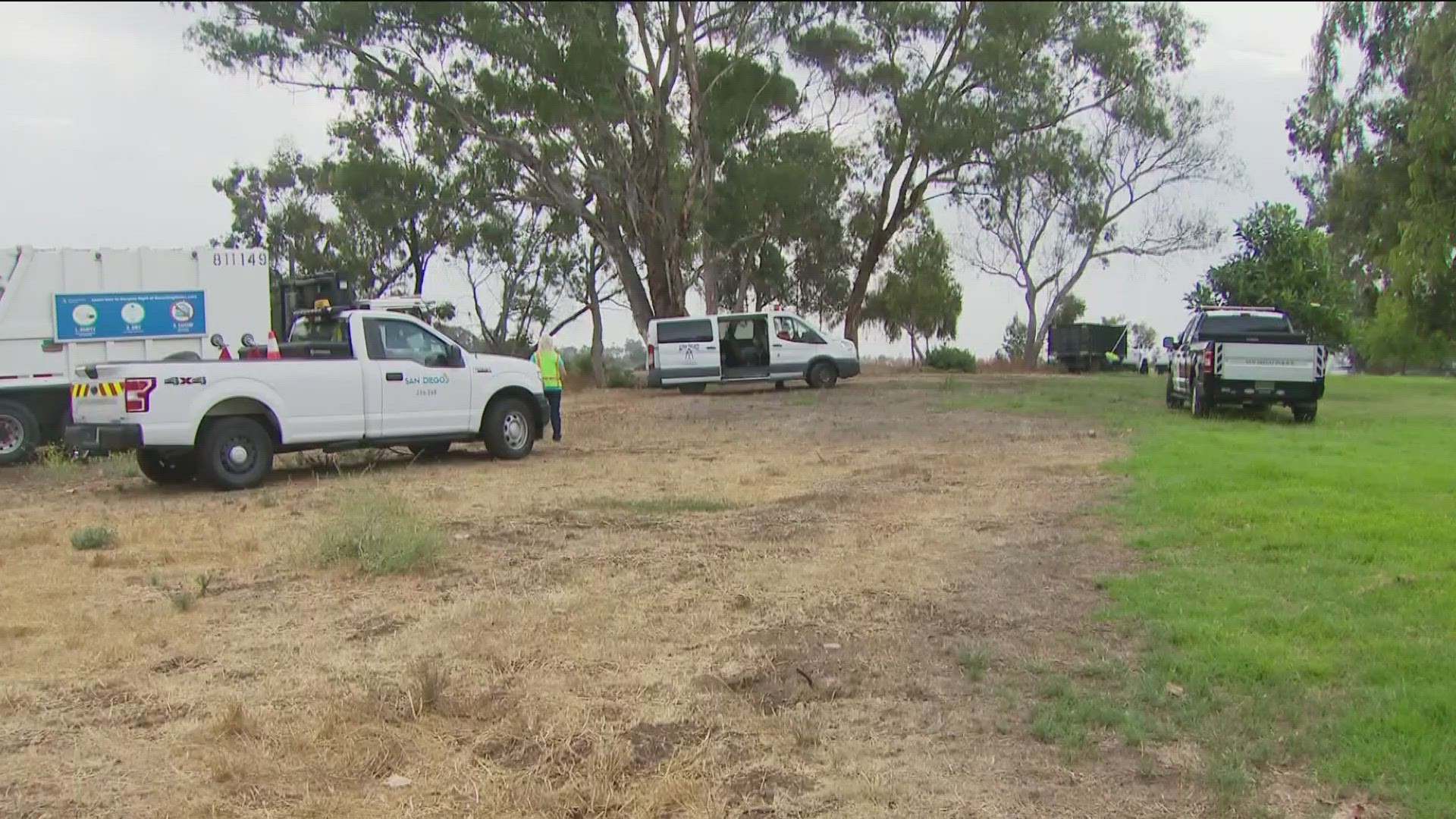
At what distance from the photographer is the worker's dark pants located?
16.3m

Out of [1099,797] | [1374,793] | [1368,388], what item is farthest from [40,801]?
[1368,388]

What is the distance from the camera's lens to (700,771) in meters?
4.17

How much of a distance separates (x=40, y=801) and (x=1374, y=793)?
4476 mm

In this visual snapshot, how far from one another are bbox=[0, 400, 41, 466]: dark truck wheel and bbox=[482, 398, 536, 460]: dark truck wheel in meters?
5.74

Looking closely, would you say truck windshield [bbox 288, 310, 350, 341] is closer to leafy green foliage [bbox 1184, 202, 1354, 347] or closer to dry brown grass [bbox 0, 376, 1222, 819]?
dry brown grass [bbox 0, 376, 1222, 819]

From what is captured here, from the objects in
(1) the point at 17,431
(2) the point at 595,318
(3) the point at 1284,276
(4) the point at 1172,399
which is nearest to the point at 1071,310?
(3) the point at 1284,276

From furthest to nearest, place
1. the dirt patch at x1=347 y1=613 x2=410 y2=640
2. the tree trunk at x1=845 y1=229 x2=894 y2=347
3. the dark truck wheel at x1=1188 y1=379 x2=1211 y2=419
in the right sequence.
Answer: the tree trunk at x1=845 y1=229 x2=894 y2=347 < the dark truck wheel at x1=1188 y1=379 x2=1211 y2=419 < the dirt patch at x1=347 y1=613 x2=410 y2=640

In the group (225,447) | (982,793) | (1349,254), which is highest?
(1349,254)

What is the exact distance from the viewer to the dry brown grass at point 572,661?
4039mm

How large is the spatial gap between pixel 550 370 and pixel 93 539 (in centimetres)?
783

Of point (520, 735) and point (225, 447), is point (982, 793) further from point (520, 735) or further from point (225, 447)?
point (225, 447)

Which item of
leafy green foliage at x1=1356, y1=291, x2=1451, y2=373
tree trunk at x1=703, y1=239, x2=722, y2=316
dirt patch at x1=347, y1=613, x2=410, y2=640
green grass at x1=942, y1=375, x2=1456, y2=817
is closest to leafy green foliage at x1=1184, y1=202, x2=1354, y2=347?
leafy green foliage at x1=1356, y1=291, x2=1451, y2=373

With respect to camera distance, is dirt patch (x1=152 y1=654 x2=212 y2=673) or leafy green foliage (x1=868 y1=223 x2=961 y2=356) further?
leafy green foliage (x1=868 y1=223 x2=961 y2=356)

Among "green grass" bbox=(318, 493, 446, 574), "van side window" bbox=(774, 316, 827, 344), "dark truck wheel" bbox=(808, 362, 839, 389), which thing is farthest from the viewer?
"dark truck wheel" bbox=(808, 362, 839, 389)
